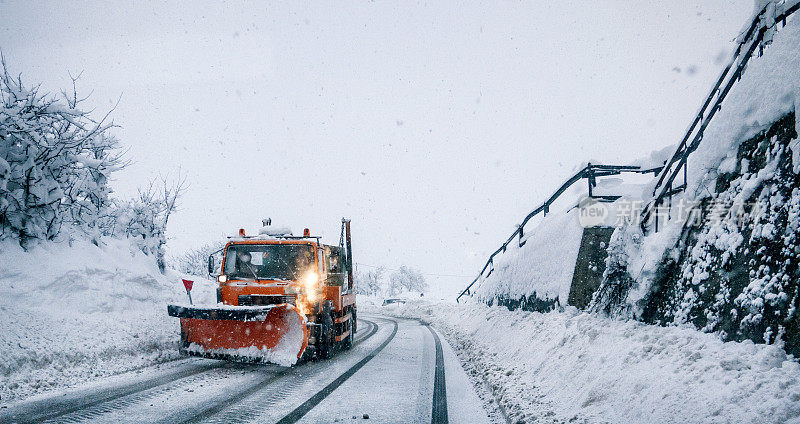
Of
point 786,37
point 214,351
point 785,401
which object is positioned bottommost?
point 214,351

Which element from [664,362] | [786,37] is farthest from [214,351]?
[786,37]

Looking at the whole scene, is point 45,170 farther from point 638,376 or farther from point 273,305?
point 638,376

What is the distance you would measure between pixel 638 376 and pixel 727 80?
379cm

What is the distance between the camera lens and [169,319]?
1035 centimetres

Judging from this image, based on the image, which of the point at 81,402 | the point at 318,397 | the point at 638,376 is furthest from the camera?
the point at 318,397

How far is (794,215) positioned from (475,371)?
5411mm

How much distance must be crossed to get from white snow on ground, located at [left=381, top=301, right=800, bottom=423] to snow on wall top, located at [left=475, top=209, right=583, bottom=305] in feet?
3.72

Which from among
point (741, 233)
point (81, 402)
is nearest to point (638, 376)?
point (741, 233)

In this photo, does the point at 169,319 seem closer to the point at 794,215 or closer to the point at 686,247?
the point at 686,247

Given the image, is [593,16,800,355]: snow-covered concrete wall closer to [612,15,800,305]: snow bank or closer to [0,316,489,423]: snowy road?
[612,15,800,305]: snow bank

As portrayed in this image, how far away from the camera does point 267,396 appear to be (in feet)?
19.4

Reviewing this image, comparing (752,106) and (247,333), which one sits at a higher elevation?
(752,106)

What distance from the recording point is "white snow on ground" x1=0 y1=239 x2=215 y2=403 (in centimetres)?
673

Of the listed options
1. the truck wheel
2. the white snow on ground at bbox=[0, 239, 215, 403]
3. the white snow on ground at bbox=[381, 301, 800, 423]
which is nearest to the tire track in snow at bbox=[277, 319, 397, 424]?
the truck wheel
